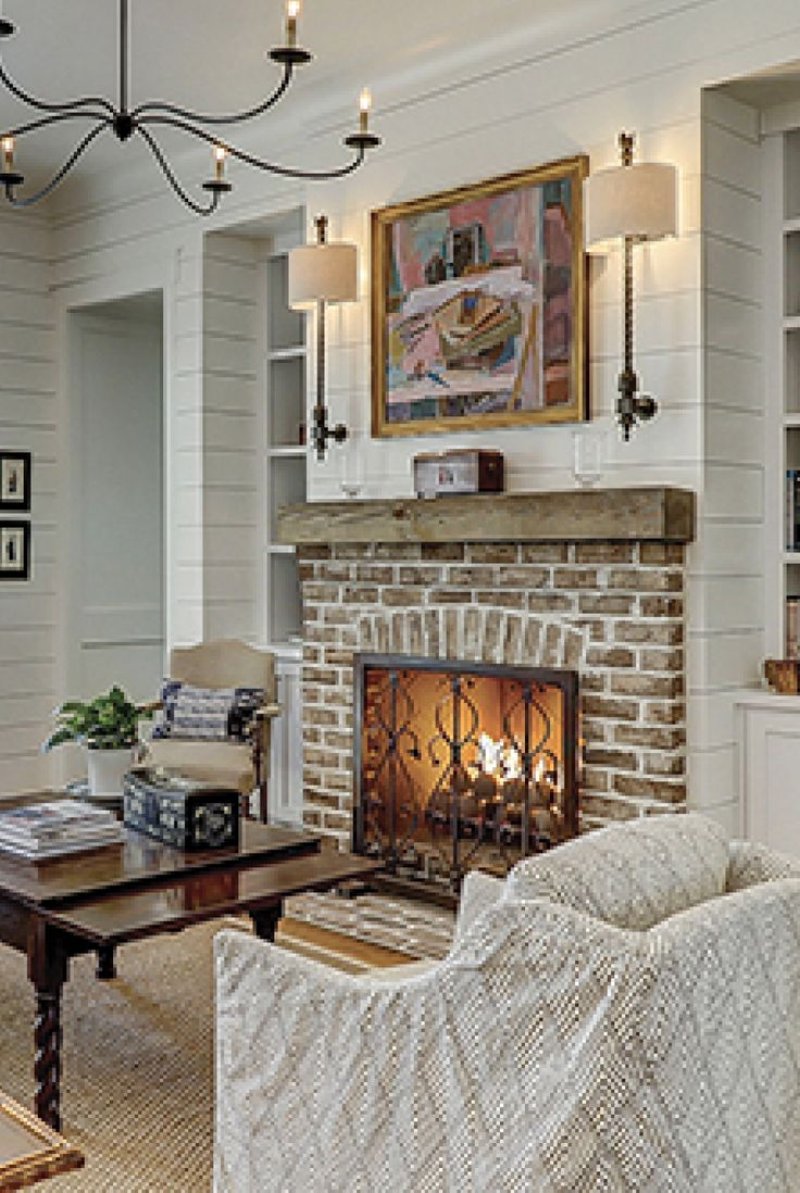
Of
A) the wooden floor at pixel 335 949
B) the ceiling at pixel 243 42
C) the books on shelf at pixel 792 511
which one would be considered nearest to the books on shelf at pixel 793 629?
the books on shelf at pixel 792 511

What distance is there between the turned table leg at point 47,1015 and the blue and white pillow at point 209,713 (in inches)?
80.4

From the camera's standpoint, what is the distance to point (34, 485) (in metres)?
5.88

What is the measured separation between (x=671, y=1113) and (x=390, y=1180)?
46 centimetres

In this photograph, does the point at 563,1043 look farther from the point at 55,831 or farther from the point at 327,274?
the point at 327,274

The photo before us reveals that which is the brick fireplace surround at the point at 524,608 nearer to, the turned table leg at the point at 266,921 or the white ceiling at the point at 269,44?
the turned table leg at the point at 266,921

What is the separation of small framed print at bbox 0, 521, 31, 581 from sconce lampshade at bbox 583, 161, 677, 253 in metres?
3.43

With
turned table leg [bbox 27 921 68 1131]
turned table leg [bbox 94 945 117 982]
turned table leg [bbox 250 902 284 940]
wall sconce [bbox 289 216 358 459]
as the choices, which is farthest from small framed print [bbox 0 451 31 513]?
turned table leg [bbox 27 921 68 1131]

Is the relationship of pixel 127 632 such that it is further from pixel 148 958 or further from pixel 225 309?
pixel 148 958

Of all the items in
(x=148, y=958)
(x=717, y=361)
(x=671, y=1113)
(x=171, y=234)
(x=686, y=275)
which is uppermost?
(x=171, y=234)

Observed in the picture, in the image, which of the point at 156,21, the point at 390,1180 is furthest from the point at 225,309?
the point at 390,1180

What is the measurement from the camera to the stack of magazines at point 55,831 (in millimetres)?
2852

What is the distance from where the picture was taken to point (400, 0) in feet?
11.9

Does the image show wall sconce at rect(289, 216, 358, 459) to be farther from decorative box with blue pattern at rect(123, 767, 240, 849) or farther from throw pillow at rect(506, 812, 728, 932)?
throw pillow at rect(506, 812, 728, 932)

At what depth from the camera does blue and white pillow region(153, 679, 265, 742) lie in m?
4.50
